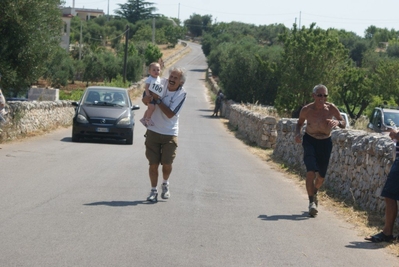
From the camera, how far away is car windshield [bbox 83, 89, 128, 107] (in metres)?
21.0

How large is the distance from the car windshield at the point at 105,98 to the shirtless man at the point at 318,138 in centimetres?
1197

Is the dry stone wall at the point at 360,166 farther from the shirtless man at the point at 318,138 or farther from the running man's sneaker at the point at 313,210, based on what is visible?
the running man's sneaker at the point at 313,210

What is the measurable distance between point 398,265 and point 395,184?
4.60 ft

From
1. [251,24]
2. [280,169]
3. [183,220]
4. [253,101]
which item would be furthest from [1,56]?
[251,24]

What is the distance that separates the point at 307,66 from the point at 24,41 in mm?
17724

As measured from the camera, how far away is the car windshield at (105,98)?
69.1 feet

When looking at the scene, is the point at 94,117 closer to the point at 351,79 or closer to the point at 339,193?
the point at 339,193

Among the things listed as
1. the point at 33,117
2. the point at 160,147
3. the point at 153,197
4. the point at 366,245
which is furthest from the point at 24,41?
the point at 366,245

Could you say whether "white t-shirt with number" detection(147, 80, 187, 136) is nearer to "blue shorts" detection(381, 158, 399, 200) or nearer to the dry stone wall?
the dry stone wall

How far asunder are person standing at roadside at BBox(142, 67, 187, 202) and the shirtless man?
1938mm

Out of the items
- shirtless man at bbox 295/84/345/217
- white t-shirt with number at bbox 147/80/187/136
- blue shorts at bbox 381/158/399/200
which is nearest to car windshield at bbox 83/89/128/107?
white t-shirt with number at bbox 147/80/187/136

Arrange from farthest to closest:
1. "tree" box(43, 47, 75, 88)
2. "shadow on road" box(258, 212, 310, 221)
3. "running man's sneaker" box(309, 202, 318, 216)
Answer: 1. "tree" box(43, 47, 75, 88)
2. "running man's sneaker" box(309, 202, 318, 216)
3. "shadow on road" box(258, 212, 310, 221)

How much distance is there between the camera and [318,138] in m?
9.89

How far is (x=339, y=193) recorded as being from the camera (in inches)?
460
